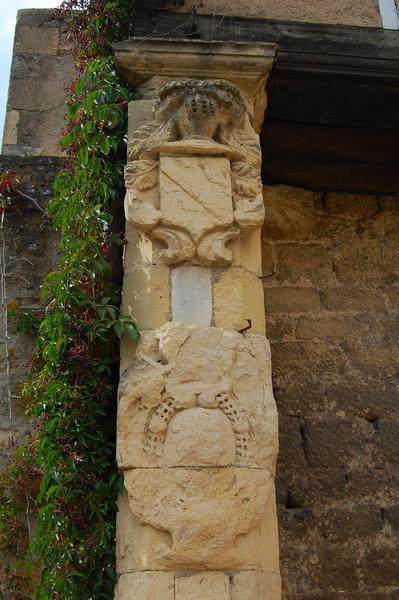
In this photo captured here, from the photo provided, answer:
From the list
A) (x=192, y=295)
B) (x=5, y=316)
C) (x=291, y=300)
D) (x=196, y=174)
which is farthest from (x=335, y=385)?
(x=5, y=316)

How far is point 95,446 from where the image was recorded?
115 inches

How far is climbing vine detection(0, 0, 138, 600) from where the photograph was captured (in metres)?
2.80

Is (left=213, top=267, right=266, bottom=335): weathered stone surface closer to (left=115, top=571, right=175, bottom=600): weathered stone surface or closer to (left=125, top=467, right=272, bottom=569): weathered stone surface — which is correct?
(left=125, top=467, right=272, bottom=569): weathered stone surface

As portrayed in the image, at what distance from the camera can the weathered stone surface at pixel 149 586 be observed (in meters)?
2.49

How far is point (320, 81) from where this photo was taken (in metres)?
3.67

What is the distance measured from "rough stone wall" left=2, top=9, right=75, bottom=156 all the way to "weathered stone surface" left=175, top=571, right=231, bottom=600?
286 cm

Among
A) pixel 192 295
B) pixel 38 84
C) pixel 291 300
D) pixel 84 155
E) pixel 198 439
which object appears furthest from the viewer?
pixel 38 84

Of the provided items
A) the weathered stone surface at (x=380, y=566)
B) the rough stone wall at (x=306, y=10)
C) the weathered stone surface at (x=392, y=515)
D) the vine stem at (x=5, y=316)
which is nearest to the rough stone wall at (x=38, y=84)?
the vine stem at (x=5, y=316)

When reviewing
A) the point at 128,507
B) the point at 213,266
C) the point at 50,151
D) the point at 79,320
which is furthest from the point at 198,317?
the point at 50,151

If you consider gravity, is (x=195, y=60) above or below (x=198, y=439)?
above

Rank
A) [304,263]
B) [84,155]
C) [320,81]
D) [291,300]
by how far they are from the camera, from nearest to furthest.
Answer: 1. [84,155]
2. [320,81]
3. [291,300]
4. [304,263]

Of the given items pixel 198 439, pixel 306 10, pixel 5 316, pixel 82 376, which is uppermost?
pixel 306 10

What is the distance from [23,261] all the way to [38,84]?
1322mm

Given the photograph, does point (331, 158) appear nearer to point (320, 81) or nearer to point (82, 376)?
point (320, 81)
